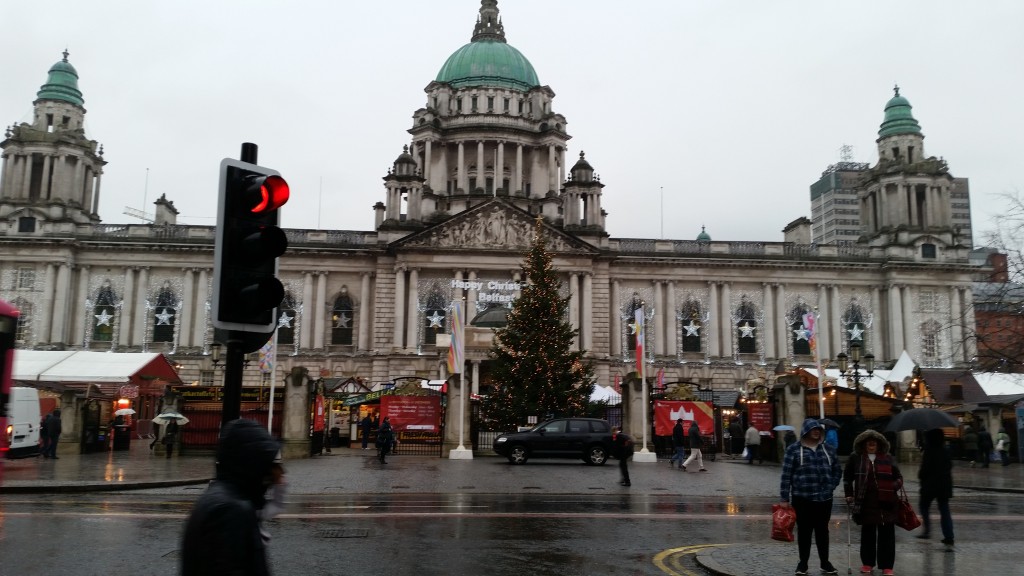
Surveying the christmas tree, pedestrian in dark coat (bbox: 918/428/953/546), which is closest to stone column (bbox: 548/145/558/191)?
the christmas tree

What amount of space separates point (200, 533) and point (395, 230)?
61.3m

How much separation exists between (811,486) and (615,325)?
2188 inches

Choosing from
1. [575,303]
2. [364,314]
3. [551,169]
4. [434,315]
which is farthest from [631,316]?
[551,169]

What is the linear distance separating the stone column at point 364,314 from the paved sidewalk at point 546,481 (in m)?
30.7

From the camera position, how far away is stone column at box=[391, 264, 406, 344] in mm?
61344

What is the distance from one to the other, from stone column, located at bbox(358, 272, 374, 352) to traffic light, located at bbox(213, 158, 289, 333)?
191ft

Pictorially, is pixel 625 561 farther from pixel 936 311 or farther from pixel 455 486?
pixel 936 311

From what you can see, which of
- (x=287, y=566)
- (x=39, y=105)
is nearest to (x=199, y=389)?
(x=287, y=566)

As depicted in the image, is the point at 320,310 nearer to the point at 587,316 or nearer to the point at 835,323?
the point at 587,316

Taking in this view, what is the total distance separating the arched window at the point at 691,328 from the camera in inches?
2603

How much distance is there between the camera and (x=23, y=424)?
28.6m

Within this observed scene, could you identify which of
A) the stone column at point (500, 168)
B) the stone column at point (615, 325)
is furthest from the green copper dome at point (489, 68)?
the stone column at point (615, 325)

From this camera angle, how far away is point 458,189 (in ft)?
263

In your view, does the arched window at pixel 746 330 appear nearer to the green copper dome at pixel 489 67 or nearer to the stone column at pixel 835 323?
the stone column at pixel 835 323
